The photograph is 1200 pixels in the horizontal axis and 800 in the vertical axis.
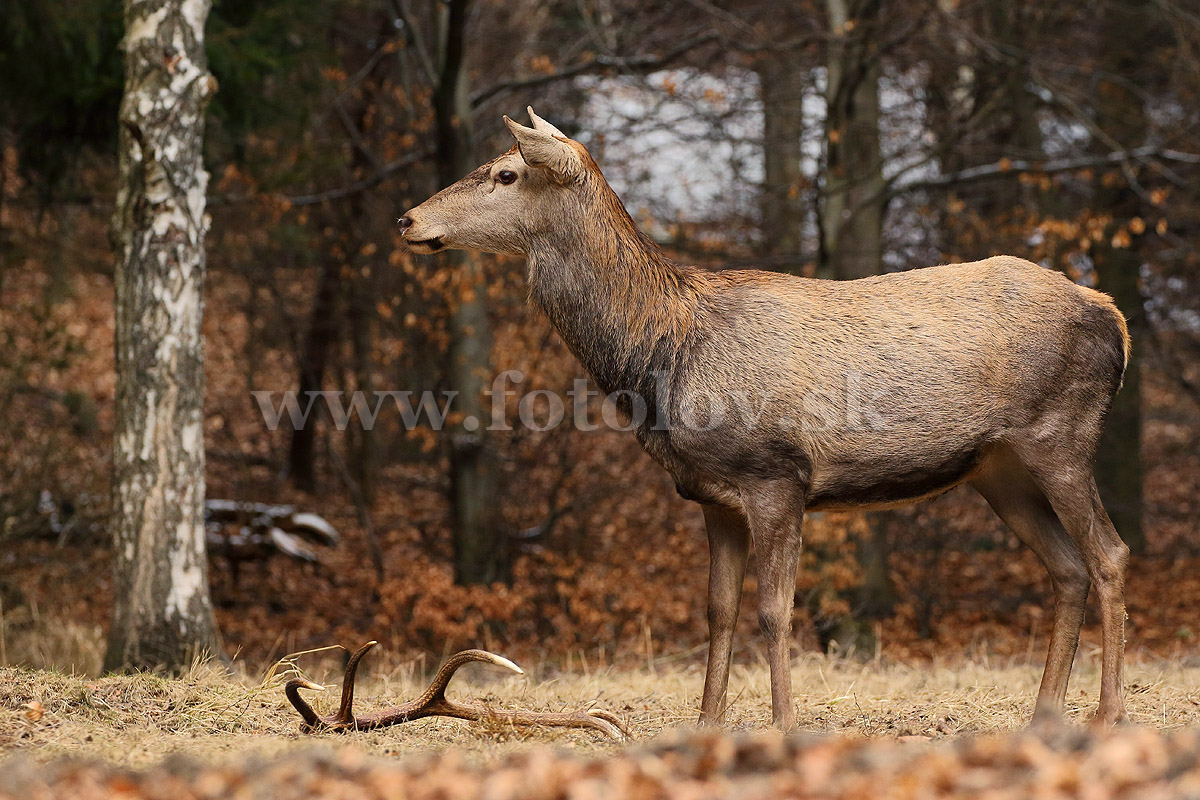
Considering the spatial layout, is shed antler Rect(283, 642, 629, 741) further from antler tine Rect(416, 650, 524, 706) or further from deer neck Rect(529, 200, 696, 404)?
deer neck Rect(529, 200, 696, 404)

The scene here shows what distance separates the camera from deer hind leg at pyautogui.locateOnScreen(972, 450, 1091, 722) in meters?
5.23

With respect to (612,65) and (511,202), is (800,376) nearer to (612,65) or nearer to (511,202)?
(511,202)

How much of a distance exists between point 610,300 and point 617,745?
6.56ft

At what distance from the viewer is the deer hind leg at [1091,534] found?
5.06 meters

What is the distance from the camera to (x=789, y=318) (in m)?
5.16

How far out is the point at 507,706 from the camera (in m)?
5.57

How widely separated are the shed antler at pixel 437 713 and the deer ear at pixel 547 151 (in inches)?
86.2

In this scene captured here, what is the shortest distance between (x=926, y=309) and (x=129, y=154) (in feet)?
15.3

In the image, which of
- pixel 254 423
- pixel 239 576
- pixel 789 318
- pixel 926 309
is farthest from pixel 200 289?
pixel 254 423

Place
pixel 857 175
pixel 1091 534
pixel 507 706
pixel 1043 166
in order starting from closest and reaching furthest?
pixel 1091 534 → pixel 507 706 → pixel 1043 166 → pixel 857 175

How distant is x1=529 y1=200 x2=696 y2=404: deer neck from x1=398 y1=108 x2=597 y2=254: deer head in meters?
0.11

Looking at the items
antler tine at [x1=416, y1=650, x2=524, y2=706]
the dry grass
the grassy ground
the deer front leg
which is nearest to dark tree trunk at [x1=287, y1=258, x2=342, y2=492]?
the grassy ground

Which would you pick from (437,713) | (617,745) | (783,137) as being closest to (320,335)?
(783,137)

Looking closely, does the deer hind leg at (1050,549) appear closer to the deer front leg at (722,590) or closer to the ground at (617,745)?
the ground at (617,745)
